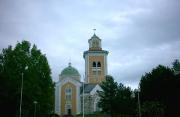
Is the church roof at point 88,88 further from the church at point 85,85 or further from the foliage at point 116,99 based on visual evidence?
the foliage at point 116,99

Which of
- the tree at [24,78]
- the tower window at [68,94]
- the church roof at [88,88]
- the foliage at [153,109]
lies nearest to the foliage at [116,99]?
the foliage at [153,109]

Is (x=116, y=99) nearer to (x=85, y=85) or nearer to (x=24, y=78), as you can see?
(x=24, y=78)

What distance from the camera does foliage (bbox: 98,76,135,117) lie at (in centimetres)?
5997

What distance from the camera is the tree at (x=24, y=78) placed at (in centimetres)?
5109

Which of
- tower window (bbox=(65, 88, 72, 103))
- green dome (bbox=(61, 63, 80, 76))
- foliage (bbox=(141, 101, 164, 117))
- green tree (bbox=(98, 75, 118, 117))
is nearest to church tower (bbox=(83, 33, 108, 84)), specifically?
green dome (bbox=(61, 63, 80, 76))

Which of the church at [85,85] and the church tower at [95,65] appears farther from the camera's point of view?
the church tower at [95,65]

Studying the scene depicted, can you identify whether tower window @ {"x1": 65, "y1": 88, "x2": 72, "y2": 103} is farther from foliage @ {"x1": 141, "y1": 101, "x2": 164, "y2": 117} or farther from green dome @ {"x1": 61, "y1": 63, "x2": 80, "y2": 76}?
foliage @ {"x1": 141, "y1": 101, "x2": 164, "y2": 117}

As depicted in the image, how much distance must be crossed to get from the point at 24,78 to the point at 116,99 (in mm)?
17797

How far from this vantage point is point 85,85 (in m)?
93.5

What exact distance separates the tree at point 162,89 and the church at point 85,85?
1076 inches

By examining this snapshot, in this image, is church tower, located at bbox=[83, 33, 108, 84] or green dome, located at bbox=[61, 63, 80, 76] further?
green dome, located at bbox=[61, 63, 80, 76]

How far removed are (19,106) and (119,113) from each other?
725 inches

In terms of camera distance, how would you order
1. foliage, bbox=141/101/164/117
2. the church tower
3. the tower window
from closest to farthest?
foliage, bbox=141/101/164/117 → the tower window → the church tower

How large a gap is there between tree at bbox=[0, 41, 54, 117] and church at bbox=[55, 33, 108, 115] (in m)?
34.6
